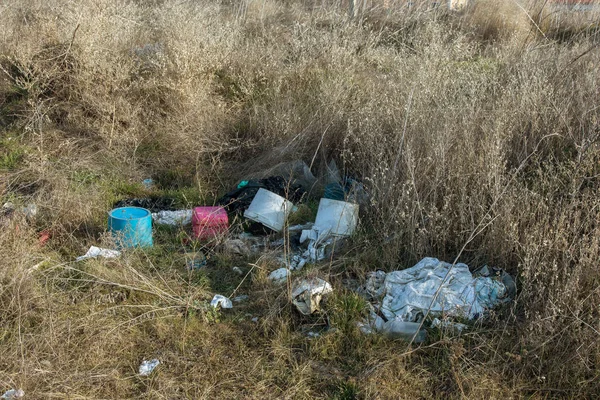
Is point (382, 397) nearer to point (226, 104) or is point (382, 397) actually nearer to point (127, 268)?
point (127, 268)

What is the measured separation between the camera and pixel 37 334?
3.06m

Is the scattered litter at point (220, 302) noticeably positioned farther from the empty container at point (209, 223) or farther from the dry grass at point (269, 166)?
the empty container at point (209, 223)

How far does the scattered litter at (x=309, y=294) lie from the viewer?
335 cm

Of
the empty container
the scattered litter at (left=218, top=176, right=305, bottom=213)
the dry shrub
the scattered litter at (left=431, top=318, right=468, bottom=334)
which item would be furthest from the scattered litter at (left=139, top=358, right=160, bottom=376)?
the dry shrub

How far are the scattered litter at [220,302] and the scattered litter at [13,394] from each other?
1109 mm

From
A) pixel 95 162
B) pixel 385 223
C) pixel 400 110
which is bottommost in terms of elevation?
pixel 95 162

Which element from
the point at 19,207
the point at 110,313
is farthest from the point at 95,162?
the point at 110,313

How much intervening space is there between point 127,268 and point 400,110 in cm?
247

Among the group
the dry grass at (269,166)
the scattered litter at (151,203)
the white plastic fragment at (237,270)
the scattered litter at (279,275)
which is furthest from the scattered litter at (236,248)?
the scattered litter at (151,203)

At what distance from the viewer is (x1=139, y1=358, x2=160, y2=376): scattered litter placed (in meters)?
2.95

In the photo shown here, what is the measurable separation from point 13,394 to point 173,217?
206cm

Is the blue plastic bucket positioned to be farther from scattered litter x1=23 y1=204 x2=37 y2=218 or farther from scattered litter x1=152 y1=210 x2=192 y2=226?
scattered litter x1=23 y1=204 x2=37 y2=218

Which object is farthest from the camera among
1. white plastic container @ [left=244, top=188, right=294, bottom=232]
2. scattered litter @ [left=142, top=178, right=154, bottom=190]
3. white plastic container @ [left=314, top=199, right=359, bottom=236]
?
scattered litter @ [left=142, top=178, right=154, bottom=190]

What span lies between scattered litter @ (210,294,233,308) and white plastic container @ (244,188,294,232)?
0.95 metres
